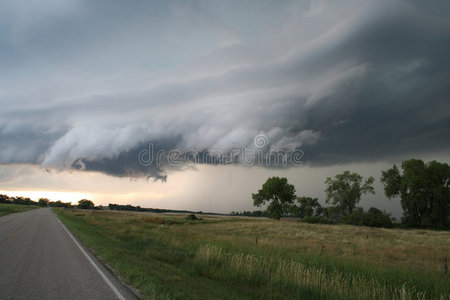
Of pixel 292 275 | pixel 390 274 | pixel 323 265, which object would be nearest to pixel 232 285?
pixel 292 275

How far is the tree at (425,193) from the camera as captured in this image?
6184 cm

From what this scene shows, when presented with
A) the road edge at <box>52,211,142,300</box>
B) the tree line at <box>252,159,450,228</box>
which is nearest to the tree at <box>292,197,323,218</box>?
the tree line at <box>252,159,450,228</box>

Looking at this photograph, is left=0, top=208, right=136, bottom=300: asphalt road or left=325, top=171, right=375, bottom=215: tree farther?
left=325, top=171, right=375, bottom=215: tree

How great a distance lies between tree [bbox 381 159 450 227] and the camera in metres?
61.8

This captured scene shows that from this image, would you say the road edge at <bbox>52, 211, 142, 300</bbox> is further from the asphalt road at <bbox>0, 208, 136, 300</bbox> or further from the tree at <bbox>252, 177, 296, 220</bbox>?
the tree at <bbox>252, 177, 296, 220</bbox>

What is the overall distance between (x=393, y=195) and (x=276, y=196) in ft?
91.6

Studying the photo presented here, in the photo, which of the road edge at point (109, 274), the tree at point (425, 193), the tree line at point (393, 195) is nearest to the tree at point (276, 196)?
the tree line at point (393, 195)

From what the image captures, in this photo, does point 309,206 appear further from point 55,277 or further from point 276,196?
point 55,277

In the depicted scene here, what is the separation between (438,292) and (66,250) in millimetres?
15945

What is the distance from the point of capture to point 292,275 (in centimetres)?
1129

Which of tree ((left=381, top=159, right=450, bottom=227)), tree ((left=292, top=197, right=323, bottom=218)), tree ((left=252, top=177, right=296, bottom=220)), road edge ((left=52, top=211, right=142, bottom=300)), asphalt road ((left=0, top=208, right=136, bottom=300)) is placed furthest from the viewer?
tree ((left=292, top=197, right=323, bottom=218))

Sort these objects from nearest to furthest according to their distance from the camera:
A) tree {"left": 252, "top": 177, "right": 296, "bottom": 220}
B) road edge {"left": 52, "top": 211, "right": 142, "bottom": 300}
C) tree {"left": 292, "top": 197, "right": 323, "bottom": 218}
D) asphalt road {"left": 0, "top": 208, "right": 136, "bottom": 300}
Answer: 1. asphalt road {"left": 0, "top": 208, "right": 136, "bottom": 300}
2. road edge {"left": 52, "top": 211, "right": 142, "bottom": 300}
3. tree {"left": 252, "top": 177, "right": 296, "bottom": 220}
4. tree {"left": 292, "top": 197, "right": 323, "bottom": 218}

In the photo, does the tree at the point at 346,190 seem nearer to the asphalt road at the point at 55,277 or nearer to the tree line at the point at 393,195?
the tree line at the point at 393,195

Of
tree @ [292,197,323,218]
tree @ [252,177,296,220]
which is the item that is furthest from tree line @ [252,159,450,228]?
tree @ [292,197,323,218]
